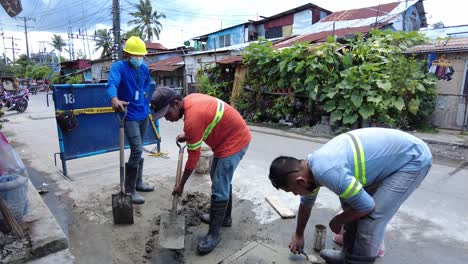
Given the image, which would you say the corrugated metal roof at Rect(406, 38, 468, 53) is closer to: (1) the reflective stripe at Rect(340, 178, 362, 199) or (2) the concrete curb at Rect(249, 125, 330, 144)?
(2) the concrete curb at Rect(249, 125, 330, 144)

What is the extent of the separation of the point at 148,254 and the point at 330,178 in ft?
5.91

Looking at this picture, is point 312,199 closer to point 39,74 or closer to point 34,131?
point 34,131

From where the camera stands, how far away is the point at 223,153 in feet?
8.50

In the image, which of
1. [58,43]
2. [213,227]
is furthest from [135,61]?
[58,43]

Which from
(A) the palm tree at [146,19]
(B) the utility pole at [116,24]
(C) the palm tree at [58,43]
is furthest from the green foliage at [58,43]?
(B) the utility pole at [116,24]

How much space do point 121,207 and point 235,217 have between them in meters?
1.20

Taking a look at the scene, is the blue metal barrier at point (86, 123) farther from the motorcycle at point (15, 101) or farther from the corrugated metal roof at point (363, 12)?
the corrugated metal roof at point (363, 12)

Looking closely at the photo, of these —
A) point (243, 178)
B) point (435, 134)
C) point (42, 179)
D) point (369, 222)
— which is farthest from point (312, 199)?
point (435, 134)

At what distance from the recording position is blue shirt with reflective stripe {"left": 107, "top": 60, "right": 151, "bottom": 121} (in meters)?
3.38

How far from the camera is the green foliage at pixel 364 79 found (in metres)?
7.64

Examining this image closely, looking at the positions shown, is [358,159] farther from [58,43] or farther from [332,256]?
[58,43]

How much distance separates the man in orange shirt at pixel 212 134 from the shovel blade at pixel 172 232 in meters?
0.20

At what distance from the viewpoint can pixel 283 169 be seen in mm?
1765

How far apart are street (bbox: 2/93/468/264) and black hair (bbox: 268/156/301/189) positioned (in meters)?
1.00
